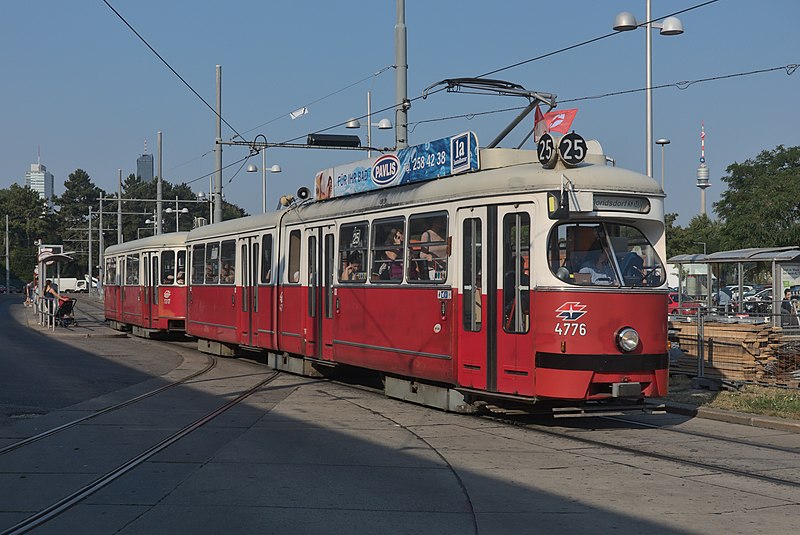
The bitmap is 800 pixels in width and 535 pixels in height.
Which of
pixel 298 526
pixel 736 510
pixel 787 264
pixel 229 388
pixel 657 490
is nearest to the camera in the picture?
pixel 298 526

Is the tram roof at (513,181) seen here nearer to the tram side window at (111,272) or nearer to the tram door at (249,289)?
the tram door at (249,289)

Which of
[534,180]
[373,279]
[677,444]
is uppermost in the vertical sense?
[534,180]

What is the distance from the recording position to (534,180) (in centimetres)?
1167

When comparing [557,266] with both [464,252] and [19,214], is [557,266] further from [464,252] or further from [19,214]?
[19,214]

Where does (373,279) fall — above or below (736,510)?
above

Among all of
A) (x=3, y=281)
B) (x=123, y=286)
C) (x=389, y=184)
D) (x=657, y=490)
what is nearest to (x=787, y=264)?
(x=389, y=184)

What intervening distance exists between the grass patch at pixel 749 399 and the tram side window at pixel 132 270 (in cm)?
1900

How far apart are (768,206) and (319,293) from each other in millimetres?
32674

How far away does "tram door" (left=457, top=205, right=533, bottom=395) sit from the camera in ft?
38.3

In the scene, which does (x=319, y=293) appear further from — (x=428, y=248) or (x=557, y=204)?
(x=557, y=204)

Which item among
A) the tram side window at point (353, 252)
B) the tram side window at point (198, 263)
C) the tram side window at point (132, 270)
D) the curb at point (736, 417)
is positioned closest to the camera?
the curb at point (736, 417)

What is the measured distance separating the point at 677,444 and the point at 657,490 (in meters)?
2.91

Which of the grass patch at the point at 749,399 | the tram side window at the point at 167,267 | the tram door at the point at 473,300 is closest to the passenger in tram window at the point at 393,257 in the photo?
the tram door at the point at 473,300

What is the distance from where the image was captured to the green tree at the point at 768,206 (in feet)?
144
